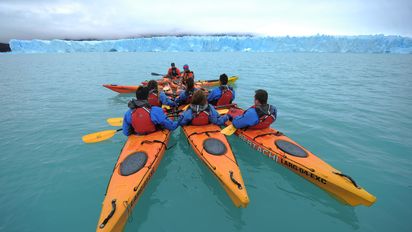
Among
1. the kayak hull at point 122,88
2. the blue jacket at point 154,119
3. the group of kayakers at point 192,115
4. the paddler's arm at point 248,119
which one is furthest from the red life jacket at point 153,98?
the kayak hull at point 122,88

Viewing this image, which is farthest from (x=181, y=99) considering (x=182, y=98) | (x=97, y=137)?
(x=97, y=137)

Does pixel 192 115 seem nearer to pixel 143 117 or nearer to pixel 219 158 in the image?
pixel 143 117

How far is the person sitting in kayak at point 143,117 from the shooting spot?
17.0 ft

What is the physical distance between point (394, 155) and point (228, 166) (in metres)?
5.06

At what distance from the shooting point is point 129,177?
4055 mm

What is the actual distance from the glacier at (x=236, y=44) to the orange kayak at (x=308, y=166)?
5991 centimetres

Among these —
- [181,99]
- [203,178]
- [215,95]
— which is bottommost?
[203,178]

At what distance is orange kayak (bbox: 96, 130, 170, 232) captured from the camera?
3252mm

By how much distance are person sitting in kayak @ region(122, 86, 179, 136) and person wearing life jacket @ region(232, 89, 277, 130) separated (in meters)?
1.96

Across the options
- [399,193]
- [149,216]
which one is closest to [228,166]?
[149,216]

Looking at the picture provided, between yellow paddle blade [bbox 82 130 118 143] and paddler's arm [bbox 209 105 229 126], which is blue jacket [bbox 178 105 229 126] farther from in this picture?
yellow paddle blade [bbox 82 130 118 143]

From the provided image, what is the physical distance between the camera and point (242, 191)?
3.73 m

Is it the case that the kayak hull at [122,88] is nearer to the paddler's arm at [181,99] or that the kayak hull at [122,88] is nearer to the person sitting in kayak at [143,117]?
the paddler's arm at [181,99]

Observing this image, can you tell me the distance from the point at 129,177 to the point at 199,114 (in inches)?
96.3
